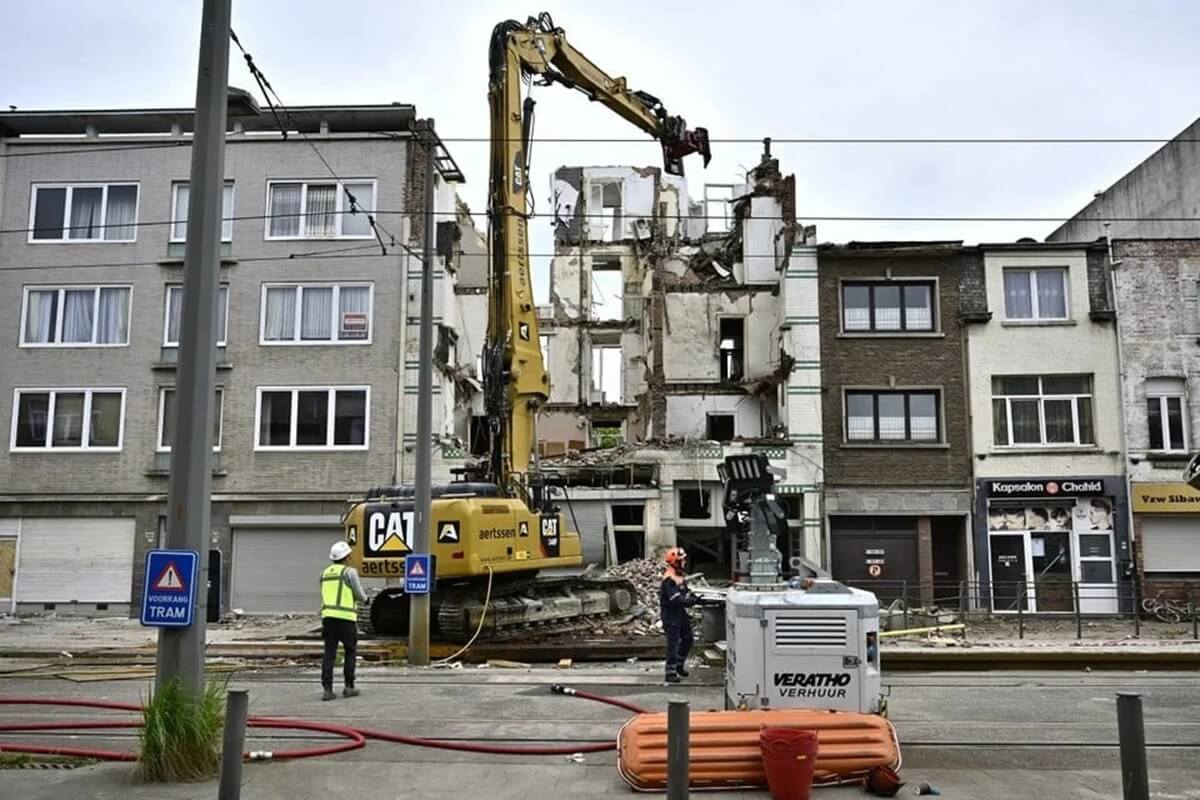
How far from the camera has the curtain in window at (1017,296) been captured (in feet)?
94.5

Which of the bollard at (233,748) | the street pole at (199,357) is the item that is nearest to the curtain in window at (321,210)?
Answer: the street pole at (199,357)

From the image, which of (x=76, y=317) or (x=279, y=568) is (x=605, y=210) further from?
(x=279, y=568)

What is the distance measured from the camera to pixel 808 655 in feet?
29.1

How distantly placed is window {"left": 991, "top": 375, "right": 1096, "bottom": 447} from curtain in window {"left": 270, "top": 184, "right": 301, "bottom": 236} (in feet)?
63.1

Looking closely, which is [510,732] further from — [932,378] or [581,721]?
[932,378]

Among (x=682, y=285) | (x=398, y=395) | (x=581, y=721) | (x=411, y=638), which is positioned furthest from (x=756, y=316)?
(x=581, y=721)

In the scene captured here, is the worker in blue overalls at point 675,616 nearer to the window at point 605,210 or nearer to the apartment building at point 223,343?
the apartment building at point 223,343

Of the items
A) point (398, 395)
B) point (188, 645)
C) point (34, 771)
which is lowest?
point (34, 771)

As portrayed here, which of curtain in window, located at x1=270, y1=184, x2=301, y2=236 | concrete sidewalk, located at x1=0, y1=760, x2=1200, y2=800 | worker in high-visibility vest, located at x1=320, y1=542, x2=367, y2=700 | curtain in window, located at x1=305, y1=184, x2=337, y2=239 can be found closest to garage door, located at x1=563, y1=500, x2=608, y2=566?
curtain in window, located at x1=305, y1=184, x2=337, y2=239

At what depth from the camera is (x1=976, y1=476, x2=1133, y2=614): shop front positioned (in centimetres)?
2731

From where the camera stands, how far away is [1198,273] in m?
28.1

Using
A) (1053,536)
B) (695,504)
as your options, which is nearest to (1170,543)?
(1053,536)

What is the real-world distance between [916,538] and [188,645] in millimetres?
22758

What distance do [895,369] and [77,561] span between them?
72.5 feet
